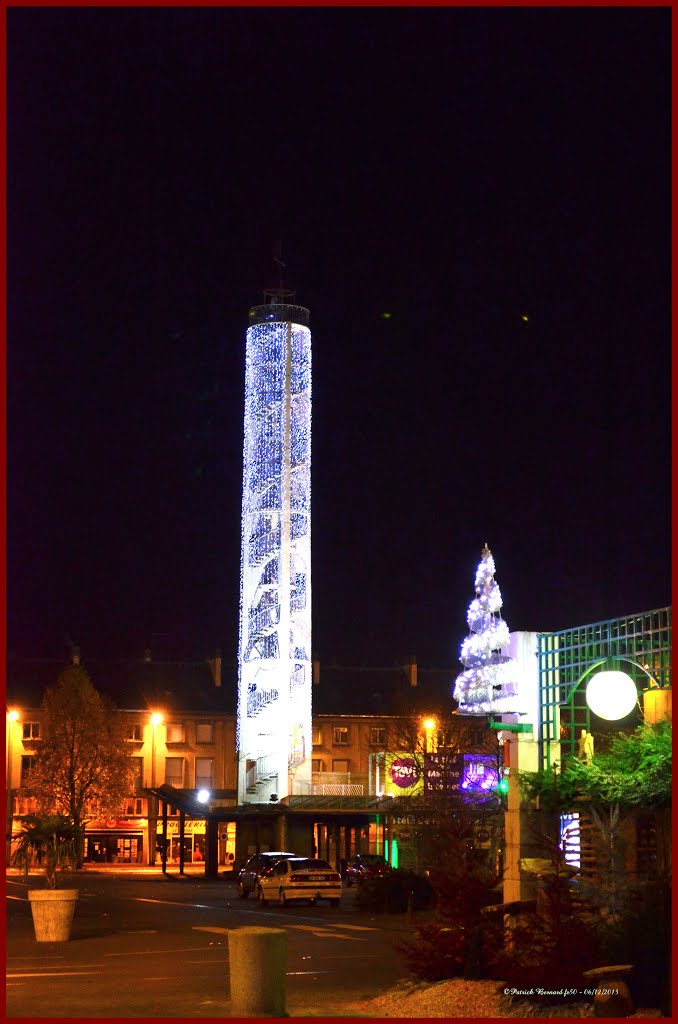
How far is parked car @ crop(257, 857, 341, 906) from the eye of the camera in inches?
1407

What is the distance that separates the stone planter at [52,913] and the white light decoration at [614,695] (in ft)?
35.3

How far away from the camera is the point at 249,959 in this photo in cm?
1410

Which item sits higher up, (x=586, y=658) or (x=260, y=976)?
(x=586, y=658)

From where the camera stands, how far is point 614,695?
16969 millimetres

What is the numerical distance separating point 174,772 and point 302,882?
52124 millimetres

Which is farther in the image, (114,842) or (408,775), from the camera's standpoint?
(114,842)

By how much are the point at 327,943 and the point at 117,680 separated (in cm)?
6950

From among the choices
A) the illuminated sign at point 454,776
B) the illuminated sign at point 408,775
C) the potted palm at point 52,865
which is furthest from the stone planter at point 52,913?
the illuminated sign at point 408,775

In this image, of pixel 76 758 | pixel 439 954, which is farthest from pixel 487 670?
pixel 76 758

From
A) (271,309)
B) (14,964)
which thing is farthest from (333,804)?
(14,964)

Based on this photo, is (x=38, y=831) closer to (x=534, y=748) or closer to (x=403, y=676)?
(x=534, y=748)

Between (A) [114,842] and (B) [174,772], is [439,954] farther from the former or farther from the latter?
(B) [174,772]

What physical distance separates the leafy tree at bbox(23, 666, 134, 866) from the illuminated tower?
23.5 feet

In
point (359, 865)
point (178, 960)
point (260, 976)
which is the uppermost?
point (260, 976)
